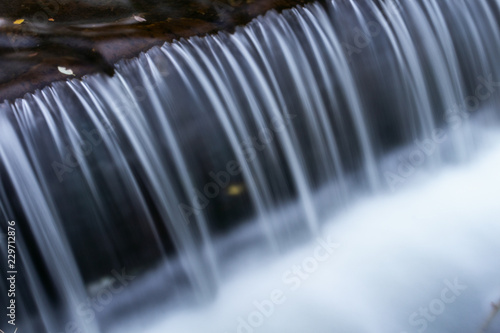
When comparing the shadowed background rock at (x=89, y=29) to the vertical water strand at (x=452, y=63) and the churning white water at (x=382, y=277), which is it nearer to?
the vertical water strand at (x=452, y=63)

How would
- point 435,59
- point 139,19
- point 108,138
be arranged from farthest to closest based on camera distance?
point 435,59
point 139,19
point 108,138

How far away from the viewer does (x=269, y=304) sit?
4.09m

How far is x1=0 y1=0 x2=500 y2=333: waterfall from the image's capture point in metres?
3.76

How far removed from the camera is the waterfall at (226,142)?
3.76 meters

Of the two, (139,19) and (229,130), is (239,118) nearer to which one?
(229,130)

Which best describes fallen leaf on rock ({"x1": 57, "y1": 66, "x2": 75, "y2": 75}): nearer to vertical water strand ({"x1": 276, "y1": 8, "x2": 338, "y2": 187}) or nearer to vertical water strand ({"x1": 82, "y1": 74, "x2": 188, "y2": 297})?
vertical water strand ({"x1": 82, "y1": 74, "x2": 188, "y2": 297})

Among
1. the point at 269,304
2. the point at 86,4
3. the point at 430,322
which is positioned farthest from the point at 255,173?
the point at 86,4

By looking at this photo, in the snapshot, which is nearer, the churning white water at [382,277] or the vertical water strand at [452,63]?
the churning white water at [382,277]

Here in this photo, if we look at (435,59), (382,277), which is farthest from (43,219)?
(435,59)

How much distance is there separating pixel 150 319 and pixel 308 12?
2696mm

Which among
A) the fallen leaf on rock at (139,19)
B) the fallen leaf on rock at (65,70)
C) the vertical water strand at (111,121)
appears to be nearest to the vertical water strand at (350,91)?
the fallen leaf on rock at (139,19)

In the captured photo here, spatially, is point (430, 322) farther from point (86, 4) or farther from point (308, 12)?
point (86, 4)

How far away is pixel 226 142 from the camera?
4.27 meters

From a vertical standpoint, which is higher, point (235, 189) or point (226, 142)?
point (226, 142)
